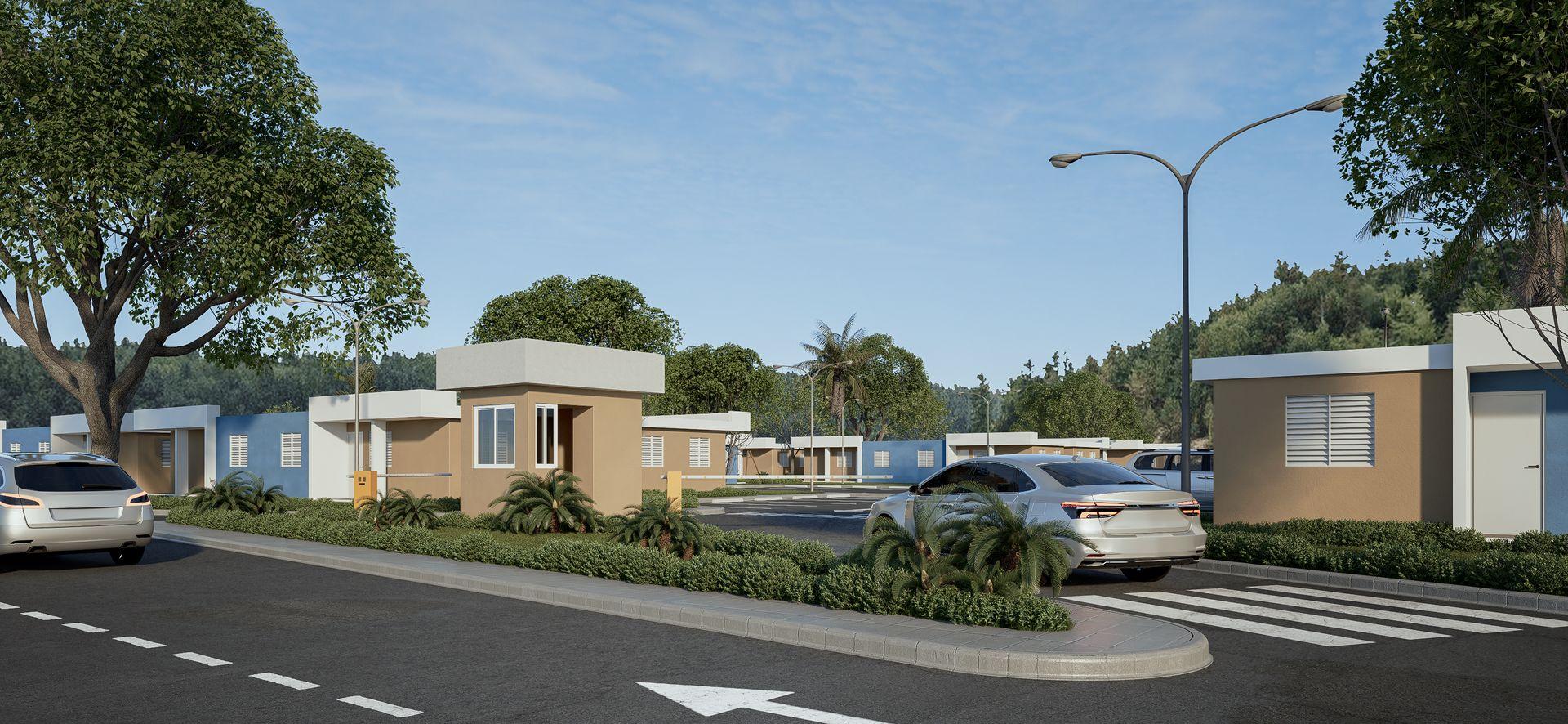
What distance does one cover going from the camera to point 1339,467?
21719 millimetres

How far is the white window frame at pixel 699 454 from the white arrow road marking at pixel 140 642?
39.6m

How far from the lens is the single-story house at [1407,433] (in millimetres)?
19906

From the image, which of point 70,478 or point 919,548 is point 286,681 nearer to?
point 919,548

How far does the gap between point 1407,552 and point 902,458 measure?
5772 cm

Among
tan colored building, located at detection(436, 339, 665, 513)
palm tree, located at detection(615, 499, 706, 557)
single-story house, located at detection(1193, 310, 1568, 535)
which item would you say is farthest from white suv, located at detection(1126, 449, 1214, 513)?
palm tree, located at detection(615, 499, 706, 557)

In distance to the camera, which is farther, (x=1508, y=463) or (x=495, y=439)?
(x=495, y=439)

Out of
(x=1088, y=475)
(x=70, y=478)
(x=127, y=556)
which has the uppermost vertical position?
(x=1088, y=475)

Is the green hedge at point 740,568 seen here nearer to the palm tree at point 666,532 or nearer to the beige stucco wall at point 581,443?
the palm tree at point 666,532

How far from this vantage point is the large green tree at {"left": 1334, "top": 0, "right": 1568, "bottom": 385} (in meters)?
14.2

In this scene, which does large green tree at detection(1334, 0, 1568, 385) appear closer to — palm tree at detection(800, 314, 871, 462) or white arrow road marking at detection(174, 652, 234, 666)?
white arrow road marking at detection(174, 652, 234, 666)

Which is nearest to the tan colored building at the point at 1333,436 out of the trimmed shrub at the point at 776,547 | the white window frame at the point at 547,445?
the trimmed shrub at the point at 776,547

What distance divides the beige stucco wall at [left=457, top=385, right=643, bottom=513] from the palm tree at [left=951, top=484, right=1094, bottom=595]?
44.0 feet

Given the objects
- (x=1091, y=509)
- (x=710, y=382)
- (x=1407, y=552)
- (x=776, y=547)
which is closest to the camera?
(x=1091, y=509)

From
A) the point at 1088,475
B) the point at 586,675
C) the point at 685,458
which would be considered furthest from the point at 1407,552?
the point at 685,458
